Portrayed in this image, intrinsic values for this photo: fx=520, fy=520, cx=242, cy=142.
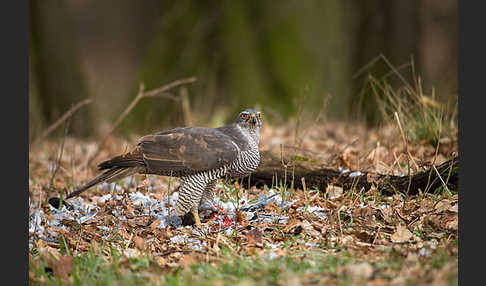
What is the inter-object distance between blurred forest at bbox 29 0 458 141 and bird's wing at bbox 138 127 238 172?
4.05 m

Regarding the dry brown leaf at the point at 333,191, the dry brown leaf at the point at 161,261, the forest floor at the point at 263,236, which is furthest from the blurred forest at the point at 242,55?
the dry brown leaf at the point at 161,261

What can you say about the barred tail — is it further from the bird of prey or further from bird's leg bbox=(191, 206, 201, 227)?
bird's leg bbox=(191, 206, 201, 227)

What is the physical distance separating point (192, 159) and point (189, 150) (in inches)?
3.3

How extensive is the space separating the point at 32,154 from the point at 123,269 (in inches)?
183

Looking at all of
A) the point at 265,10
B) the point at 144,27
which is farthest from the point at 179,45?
the point at 144,27

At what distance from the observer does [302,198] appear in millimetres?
4781

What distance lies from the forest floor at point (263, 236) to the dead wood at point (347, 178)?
9 cm

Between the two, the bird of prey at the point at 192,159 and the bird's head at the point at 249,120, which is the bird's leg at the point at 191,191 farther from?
the bird's head at the point at 249,120

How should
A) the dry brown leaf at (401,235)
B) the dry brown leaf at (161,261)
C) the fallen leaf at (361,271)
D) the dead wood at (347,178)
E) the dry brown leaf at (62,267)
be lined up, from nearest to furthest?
the fallen leaf at (361,271) → the dry brown leaf at (62,267) → the dry brown leaf at (161,261) → the dry brown leaf at (401,235) → the dead wood at (347,178)

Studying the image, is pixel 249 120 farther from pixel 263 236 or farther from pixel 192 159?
pixel 263 236

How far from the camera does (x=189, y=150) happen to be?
13.8 ft

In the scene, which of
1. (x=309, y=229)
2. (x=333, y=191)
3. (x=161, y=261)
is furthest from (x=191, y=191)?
(x=333, y=191)

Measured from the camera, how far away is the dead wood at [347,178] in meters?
4.53

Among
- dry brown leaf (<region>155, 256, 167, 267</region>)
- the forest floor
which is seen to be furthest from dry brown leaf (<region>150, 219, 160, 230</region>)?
dry brown leaf (<region>155, 256, 167, 267</region>)
